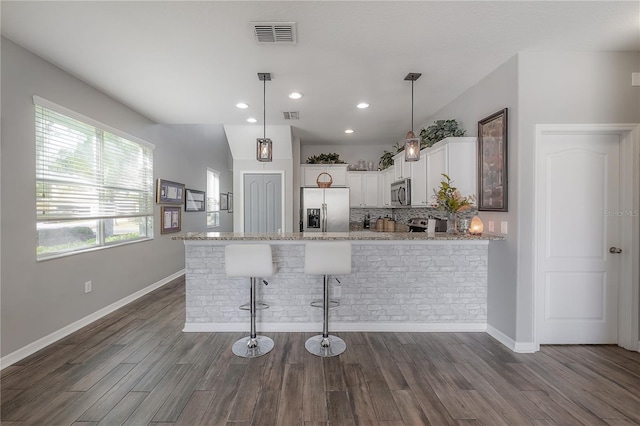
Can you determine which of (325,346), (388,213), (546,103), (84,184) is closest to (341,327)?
(325,346)

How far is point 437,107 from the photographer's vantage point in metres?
3.97

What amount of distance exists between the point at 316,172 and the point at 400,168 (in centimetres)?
179

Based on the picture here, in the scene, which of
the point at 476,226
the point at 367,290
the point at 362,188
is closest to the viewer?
the point at 476,226

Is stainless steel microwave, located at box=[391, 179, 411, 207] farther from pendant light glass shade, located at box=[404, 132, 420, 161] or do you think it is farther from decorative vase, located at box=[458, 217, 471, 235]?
pendant light glass shade, located at box=[404, 132, 420, 161]

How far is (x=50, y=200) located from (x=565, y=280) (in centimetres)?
505

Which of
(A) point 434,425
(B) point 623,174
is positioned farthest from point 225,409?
(B) point 623,174

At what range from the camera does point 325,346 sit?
271cm

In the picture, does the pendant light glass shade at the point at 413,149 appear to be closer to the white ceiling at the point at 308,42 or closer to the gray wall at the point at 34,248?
the white ceiling at the point at 308,42

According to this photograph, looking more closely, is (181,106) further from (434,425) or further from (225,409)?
(434,425)

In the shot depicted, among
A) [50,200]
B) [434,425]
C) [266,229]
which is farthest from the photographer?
[266,229]

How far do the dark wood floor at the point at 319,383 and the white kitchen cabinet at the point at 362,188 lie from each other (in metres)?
3.39

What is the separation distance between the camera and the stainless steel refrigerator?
5566mm

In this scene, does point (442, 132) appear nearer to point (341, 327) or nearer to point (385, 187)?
point (385, 187)

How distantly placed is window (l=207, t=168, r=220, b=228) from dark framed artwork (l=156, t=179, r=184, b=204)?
1.40 metres
